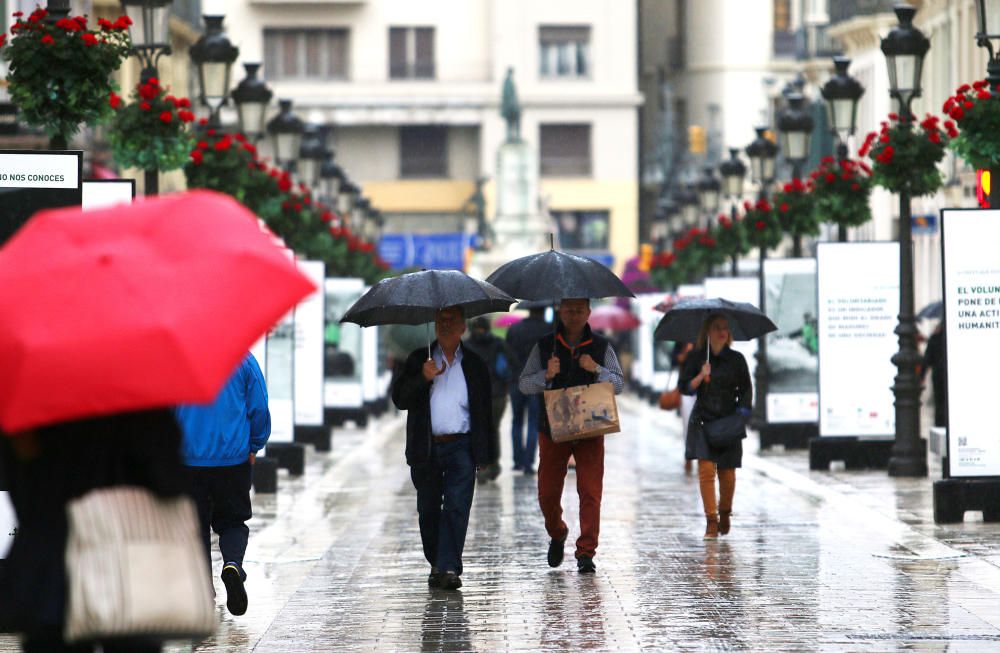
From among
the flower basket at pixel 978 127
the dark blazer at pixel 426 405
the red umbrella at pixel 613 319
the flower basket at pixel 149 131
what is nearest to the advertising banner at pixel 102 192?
the dark blazer at pixel 426 405

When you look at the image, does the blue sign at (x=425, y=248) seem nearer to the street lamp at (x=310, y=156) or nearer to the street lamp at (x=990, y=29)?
the street lamp at (x=310, y=156)

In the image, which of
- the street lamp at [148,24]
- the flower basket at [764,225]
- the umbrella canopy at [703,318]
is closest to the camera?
the umbrella canopy at [703,318]

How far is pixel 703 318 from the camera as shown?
707 inches

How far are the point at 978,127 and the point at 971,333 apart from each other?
80.2 inches

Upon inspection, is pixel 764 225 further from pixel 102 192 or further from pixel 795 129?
pixel 102 192

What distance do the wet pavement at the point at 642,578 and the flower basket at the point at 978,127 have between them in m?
2.90

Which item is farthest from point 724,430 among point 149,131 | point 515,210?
point 515,210

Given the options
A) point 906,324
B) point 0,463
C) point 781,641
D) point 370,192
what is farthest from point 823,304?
point 370,192

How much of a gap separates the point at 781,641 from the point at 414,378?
3.15 metres

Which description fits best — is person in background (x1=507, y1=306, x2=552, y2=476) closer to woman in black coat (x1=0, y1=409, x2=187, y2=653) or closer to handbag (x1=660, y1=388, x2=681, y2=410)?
handbag (x1=660, y1=388, x2=681, y2=410)

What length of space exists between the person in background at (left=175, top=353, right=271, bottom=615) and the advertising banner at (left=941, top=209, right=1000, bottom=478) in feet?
→ 22.5

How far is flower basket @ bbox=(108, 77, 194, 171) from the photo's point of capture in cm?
2019

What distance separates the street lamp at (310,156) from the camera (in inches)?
1576

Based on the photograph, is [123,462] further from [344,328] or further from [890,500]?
[344,328]
